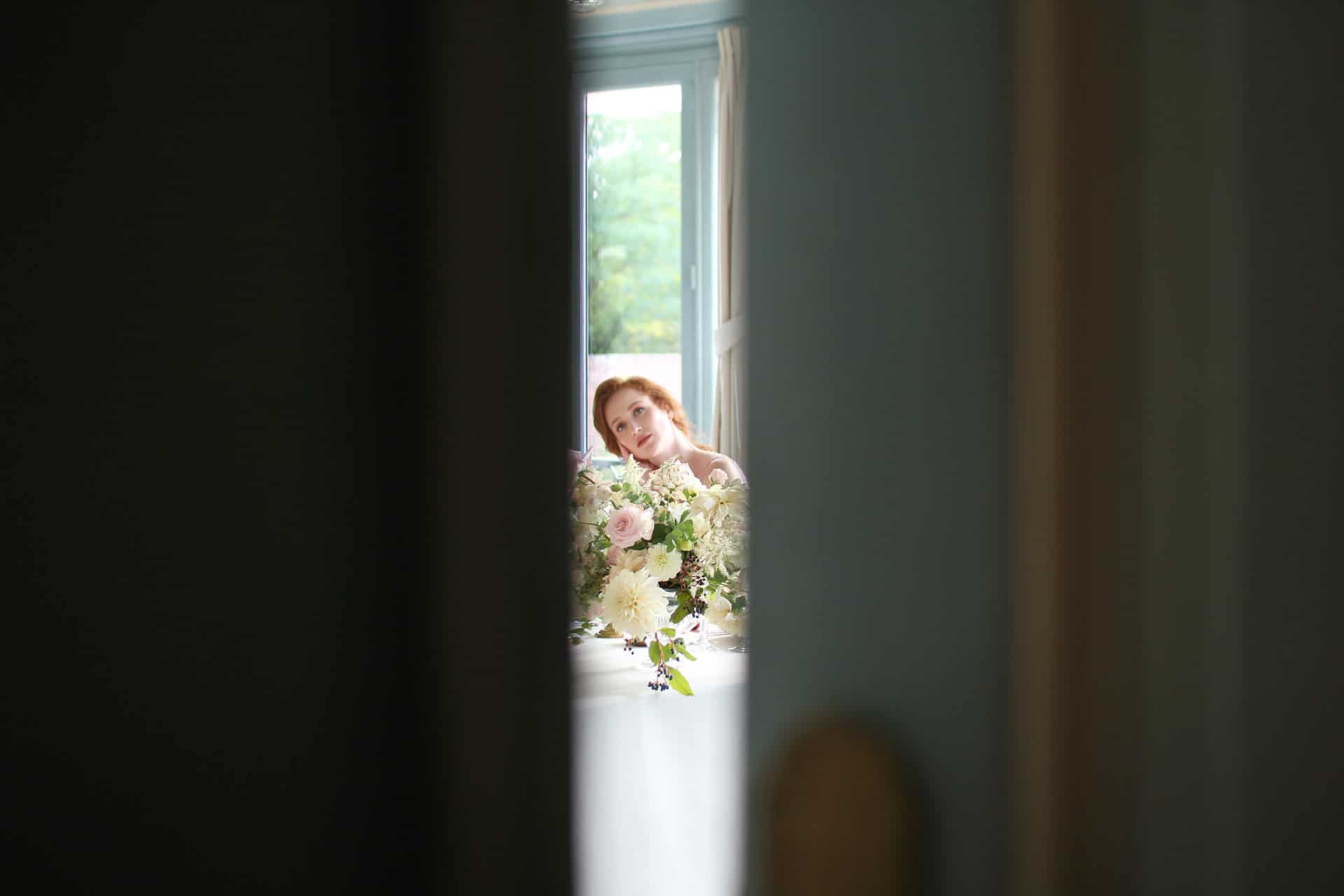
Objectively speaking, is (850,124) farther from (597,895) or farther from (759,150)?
(597,895)

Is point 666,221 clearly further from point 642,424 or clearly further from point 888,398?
point 888,398

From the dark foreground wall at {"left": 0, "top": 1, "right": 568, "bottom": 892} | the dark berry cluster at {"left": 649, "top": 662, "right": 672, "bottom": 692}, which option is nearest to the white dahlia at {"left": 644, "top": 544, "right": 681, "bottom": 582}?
the dark berry cluster at {"left": 649, "top": 662, "right": 672, "bottom": 692}

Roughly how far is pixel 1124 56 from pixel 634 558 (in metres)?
1.01

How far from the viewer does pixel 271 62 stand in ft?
0.78

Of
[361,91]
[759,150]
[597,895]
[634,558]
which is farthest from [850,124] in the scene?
[634,558]

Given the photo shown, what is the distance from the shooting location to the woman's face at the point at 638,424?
2.90 metres

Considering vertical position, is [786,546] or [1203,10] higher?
[1203,10]

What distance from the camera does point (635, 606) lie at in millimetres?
1105

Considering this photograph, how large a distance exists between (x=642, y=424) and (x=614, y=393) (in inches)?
6.2

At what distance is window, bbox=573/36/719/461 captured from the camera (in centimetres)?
387

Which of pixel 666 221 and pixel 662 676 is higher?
pixel 666 221

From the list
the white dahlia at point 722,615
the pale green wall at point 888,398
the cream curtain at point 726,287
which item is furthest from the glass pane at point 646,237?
the pale green wall at point 888,398

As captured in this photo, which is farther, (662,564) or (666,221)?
(666,221)

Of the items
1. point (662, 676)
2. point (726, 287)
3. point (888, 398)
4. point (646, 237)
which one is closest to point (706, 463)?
point (726, 287)
